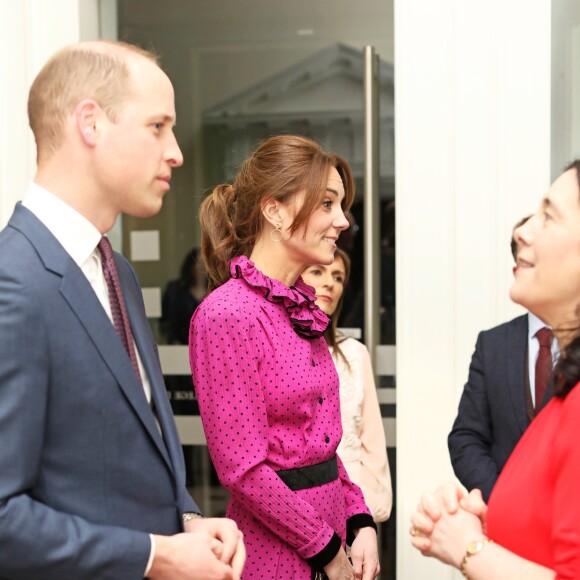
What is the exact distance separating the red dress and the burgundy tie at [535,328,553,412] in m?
Result: 0.99

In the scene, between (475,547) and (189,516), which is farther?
(189,516)

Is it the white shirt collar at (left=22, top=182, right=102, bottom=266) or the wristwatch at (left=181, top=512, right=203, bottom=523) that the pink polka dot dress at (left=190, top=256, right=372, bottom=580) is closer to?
the wristwatch at (left=181, top=512, right=203, bottom=523)

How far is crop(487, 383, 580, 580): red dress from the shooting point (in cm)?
132

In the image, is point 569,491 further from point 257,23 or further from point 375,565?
point 257,23

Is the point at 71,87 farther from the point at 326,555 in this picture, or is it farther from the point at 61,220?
the point at 326,555

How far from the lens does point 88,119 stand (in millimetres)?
1576

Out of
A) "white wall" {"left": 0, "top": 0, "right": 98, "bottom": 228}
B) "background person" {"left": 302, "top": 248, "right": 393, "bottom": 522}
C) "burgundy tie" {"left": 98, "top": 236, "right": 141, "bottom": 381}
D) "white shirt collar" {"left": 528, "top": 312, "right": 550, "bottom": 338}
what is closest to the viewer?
"burgundy tie" {"left": 98, "top": 236, "right": 141, "bottom": 381}

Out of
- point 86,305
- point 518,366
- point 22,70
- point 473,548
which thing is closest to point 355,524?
point 518,366

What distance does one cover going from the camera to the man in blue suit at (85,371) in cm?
142

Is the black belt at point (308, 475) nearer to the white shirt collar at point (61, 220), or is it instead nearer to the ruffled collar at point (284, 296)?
the ruffled collar at point (284, 296)

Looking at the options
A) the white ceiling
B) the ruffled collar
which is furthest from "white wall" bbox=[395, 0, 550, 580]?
the white ceiling

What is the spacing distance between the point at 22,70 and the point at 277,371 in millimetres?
2082

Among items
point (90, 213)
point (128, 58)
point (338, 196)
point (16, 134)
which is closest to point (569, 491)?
point (90, 213)

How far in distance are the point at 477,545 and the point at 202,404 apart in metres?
0.84
